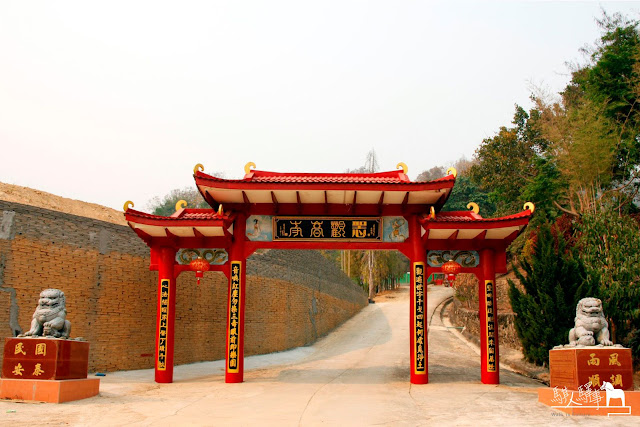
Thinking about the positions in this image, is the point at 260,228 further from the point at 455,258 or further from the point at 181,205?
the point at 455,258

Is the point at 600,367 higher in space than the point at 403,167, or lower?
lower

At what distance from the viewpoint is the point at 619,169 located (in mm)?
19828

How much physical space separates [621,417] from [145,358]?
398 inches

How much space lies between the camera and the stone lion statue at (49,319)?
8352 mm

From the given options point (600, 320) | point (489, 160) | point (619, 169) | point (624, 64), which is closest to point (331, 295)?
point (489, 160)

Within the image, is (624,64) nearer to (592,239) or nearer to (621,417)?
(592,239)

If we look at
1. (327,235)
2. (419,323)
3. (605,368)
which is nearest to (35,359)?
(327,235)

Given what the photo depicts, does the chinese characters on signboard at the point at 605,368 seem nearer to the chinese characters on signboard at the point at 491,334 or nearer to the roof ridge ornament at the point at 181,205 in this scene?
the chinese characters on signboard at the point at 491,334

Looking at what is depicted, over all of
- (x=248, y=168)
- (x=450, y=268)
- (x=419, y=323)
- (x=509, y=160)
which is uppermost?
(x=509, y=160)

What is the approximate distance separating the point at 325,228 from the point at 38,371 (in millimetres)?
5797

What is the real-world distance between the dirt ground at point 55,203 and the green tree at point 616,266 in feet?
49.2

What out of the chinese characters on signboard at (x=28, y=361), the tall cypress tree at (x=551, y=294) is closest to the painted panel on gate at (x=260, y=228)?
the chinese characters on signboard at (x=28, y=361)

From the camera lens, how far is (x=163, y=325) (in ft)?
36.3

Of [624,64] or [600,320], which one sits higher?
[624,64]
